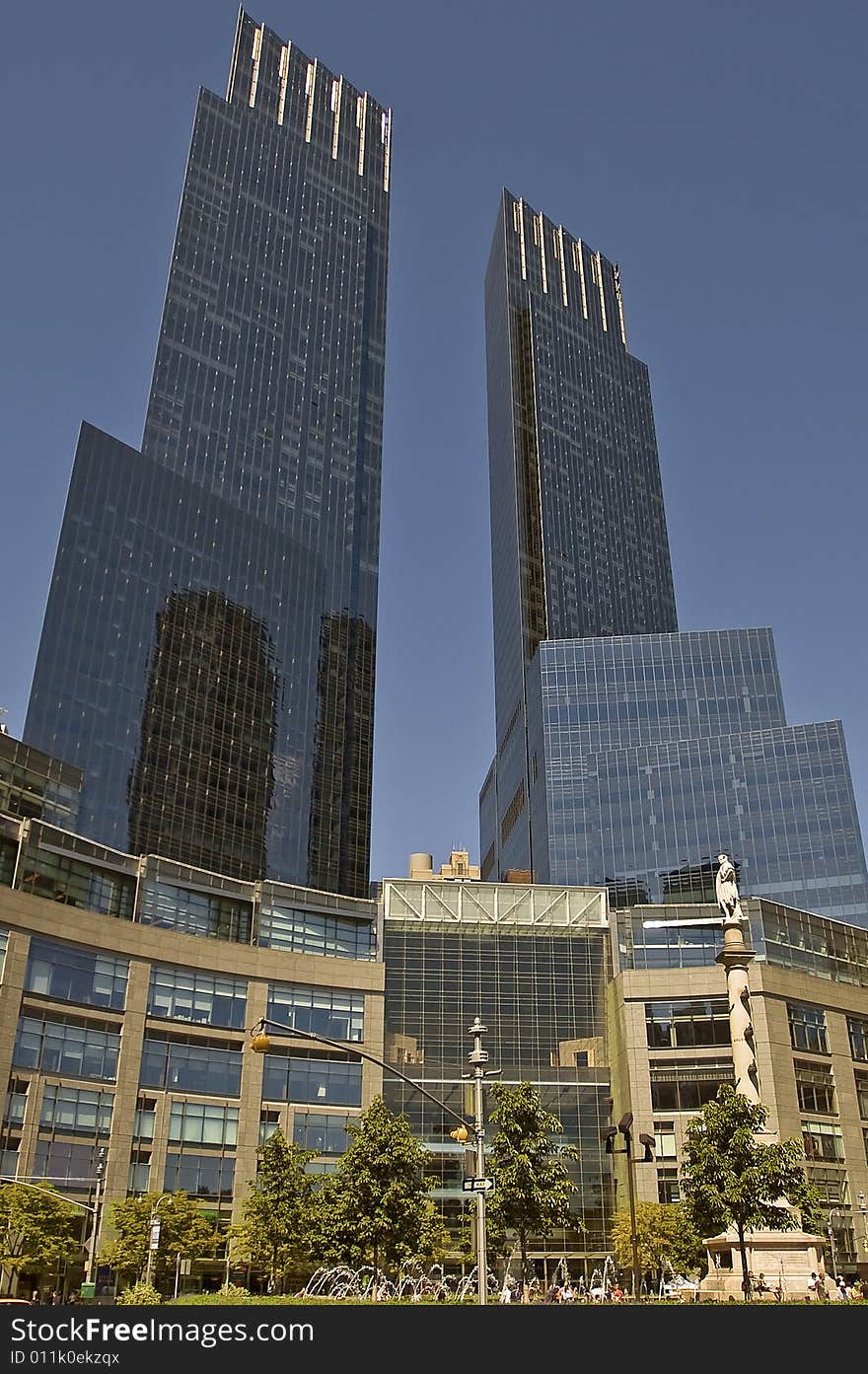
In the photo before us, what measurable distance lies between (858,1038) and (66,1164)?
62.7m

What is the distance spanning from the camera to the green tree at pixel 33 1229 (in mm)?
56906

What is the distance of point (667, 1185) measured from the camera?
8394 cm

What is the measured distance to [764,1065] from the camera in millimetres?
84812

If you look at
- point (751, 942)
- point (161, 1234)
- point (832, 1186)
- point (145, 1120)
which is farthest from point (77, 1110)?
point (832, 1186)

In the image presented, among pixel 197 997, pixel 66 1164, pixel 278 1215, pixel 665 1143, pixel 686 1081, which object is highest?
pixel 197 997

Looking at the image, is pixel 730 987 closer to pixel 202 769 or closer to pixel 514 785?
pixel 202 769

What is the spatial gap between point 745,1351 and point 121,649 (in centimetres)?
14013

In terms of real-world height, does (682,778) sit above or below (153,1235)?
above

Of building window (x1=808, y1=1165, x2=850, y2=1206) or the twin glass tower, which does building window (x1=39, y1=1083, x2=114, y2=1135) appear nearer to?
building window (x1=808, y1=1165, x2=850, y2=1206)

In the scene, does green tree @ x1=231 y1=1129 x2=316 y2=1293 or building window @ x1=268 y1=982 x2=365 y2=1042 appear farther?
building window @ x1=268 y1=982 x2=365 y2=1042

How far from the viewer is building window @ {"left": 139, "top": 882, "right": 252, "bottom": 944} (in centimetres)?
8156

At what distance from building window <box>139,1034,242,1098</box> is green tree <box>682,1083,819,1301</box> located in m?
38.7

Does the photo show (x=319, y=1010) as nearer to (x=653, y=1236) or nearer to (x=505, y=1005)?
(x=505, y=1005)

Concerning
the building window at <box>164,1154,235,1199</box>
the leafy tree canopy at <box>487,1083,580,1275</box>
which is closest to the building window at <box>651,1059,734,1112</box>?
the leafy tree canopy at <box>487,1083,580,1275</box>
